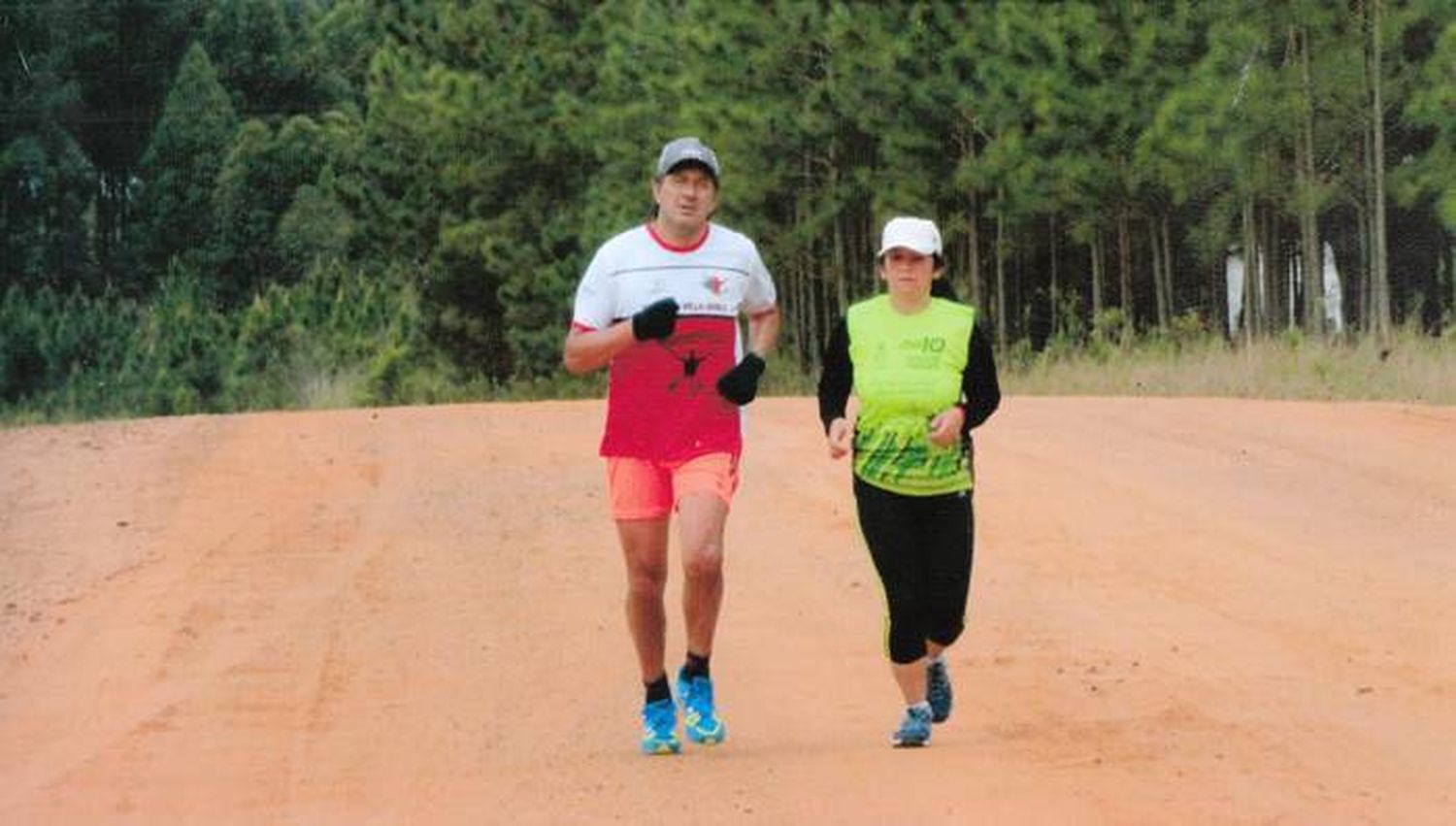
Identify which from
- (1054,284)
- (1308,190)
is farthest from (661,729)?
(1054,284)

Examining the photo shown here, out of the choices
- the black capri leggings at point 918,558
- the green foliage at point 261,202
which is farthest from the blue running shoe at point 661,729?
the green foliage at point 261,202

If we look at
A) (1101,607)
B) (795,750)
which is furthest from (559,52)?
(795,750)

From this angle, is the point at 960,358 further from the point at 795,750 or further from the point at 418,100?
the point at 418,100

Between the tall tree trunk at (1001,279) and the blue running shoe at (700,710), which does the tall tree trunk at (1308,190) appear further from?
the blue running shoe at (700,710)

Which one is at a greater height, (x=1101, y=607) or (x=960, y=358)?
(x=960, y=358)

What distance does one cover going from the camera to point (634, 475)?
30.1 feet

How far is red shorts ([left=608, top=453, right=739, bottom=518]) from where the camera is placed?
30.0 ft

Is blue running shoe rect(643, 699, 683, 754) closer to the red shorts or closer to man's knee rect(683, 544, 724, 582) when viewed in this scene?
man's knee rect(683, 544, 724, 582)

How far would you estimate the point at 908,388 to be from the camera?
895 cm

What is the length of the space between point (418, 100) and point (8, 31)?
1249 inches

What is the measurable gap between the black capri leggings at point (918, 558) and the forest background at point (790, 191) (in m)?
17.1

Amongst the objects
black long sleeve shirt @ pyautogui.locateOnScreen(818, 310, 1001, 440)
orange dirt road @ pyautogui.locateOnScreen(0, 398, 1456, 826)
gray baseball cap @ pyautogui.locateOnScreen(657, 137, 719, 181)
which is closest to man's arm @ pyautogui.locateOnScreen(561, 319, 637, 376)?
gray baseball cap @ pyautogui.locateOnScreen(657, 137, 719, 181)

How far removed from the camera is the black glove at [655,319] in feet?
28.8

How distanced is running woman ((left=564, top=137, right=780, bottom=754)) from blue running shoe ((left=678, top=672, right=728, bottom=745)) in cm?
16
